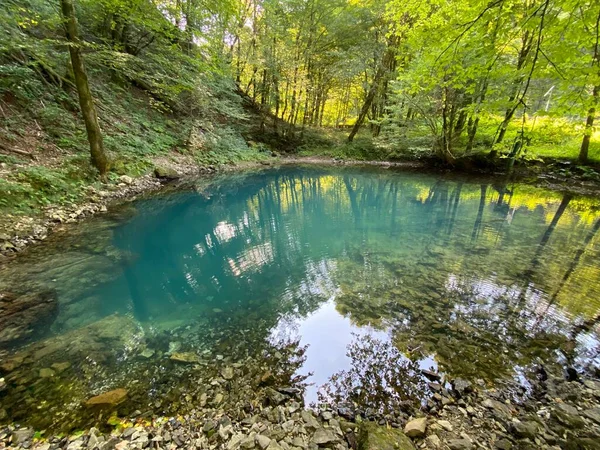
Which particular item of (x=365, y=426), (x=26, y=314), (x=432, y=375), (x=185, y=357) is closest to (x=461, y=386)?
(x=432, y=375)

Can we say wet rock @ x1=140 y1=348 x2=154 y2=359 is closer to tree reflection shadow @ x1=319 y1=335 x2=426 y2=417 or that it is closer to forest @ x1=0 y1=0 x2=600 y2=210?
tree reflection shadow @ x1=319 y1=335 x2=426 y2=417

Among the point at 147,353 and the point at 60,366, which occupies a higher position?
the point at 60,366

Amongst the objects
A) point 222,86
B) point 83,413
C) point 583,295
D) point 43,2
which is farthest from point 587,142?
point 43,2

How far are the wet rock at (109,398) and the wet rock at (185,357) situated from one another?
0.57m

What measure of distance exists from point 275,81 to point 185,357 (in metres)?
18.2

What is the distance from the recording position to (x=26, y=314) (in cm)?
366

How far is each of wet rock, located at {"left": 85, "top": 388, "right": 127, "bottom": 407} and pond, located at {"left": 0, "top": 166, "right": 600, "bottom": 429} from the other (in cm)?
7

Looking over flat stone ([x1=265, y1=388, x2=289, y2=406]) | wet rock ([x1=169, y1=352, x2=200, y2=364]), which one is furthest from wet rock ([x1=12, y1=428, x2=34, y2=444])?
flat stone ([x1=265, y1=388, x2=289, y2=406])

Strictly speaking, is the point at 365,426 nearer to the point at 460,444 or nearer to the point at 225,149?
the point at 460,444

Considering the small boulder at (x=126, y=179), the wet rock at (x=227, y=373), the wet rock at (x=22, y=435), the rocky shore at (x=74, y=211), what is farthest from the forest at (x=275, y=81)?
the wet rock at (x=22, y=435)

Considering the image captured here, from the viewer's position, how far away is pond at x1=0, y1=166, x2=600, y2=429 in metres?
2.92

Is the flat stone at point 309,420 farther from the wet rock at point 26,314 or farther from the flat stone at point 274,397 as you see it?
the wet rock at point 26,314

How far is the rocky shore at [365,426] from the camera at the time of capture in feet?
7.20

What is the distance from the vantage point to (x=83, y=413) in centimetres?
248
